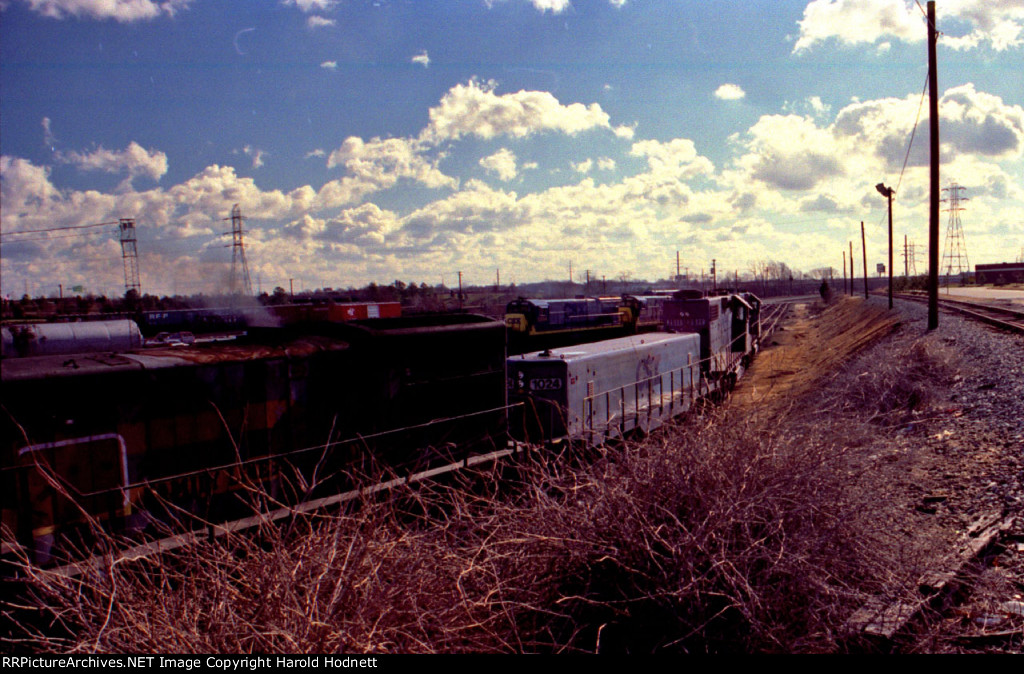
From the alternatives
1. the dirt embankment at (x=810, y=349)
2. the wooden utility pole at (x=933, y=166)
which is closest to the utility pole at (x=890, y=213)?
the dirt embankment at (x=810, y=349)

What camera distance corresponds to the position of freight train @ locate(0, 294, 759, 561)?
5.19 metres

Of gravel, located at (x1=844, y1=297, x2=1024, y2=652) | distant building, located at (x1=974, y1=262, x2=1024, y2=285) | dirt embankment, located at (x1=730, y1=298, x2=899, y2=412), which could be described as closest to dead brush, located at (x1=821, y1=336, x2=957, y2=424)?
gravel, located at (x1=844, y1=297, x2=1024, y2=652)

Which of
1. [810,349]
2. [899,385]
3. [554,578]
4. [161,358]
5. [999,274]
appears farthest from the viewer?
[999,274]

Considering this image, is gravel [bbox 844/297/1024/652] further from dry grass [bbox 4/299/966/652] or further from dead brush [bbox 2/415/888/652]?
dead brush [bbox 2/415/888/652]

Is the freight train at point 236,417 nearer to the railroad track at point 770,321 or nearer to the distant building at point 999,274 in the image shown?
the railroad track at point 770,321

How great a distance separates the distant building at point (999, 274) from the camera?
7453 centimetres

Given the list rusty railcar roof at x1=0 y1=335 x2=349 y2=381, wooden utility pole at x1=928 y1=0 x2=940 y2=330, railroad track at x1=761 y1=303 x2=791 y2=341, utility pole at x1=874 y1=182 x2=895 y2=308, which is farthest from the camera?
utility pole at x1=874 y1=182 x2=895 y2=308

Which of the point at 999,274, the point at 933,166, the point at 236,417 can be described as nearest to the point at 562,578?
the point at 236,417

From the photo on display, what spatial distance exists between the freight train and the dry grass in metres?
0.50

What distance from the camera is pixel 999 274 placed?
78.0m

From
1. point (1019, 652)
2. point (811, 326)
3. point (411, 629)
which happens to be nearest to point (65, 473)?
point (411, 629)

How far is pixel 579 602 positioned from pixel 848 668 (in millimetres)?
1585

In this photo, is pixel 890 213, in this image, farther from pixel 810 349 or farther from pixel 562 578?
pixel 562 578

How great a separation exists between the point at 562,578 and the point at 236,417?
157 inches
